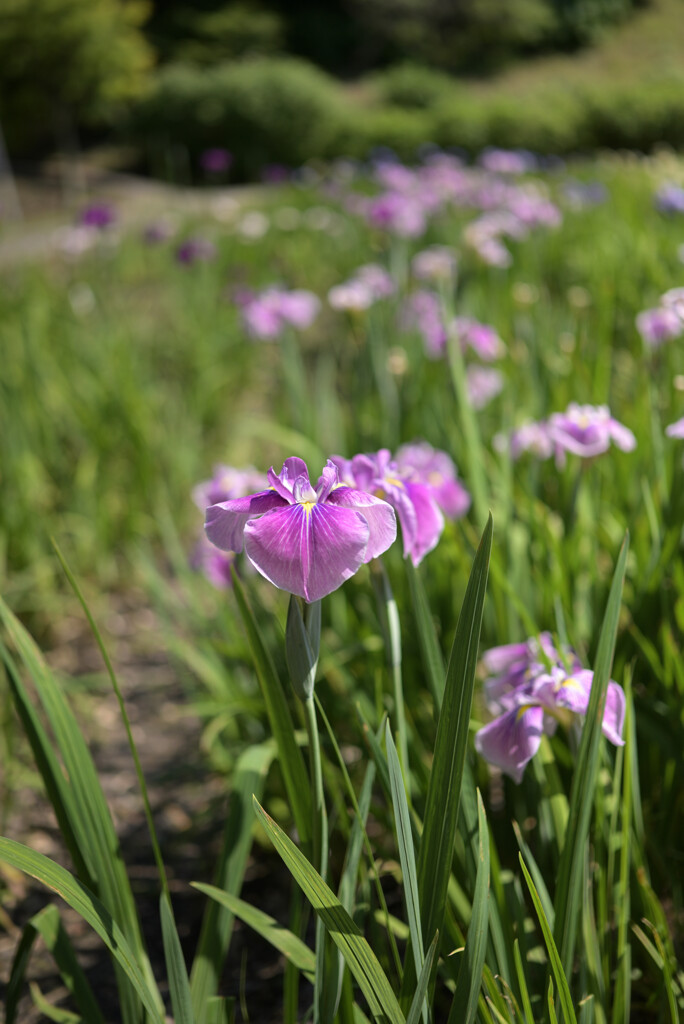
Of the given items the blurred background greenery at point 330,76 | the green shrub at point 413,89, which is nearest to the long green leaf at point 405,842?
the blurred background greenery at point 330,76

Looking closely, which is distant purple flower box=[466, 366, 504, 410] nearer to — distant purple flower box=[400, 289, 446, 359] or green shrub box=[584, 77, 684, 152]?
distant purple flower box=[400, 289, 446, 359]

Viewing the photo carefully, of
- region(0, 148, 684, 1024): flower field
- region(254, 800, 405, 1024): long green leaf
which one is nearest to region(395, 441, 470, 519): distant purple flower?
region(0, 148, 684, 1024): flower field

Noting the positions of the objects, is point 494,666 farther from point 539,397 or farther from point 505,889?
point 539,397

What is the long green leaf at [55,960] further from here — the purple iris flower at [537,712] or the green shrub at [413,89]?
the green shrub at [413,89]

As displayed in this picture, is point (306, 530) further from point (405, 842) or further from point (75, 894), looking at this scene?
point (75, 894)

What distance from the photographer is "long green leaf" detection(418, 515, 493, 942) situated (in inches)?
24.7

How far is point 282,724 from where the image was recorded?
2.59 ft

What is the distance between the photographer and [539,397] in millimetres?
1774

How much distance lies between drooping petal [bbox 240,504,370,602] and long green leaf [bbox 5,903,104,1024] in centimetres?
51

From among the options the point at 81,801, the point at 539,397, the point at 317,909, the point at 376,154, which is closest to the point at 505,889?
the point at 317,909

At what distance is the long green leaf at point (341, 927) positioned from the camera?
598 mm

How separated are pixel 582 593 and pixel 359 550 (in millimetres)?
786

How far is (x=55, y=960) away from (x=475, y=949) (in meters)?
0.48

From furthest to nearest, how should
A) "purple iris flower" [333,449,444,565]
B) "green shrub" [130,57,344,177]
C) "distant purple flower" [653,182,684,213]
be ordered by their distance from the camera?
"green shrub" [130,57,344,177] < "distant purple flower" [653,182,684,213] < "purple iris flower" [333,449,444,565]
